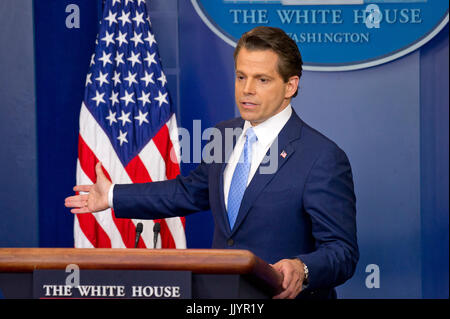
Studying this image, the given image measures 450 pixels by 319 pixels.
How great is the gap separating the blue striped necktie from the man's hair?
Answer: 322mm

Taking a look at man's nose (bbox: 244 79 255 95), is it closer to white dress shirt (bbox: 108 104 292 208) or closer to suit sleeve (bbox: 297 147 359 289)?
white dress shirt (bbox: 108 104 292 208)

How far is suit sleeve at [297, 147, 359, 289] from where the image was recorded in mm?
2182

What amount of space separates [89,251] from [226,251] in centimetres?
33

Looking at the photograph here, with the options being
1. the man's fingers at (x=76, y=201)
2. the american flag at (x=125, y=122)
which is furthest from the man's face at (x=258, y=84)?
the american flag at (x=125, y=122)

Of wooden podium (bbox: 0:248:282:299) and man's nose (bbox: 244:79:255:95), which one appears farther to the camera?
man's nose (bbox: 244:79:255:95)

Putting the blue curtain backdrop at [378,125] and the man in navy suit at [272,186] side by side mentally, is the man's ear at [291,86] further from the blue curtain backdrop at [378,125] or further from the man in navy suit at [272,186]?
the blue curtain backdrop at [378,125]

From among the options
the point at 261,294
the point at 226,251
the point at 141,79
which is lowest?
the point at 261,294

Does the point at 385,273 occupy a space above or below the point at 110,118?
below

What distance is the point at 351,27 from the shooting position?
4227 mm

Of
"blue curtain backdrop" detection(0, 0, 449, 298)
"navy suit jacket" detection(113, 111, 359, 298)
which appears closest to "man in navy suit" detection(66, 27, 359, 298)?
"navy suit jacket" detection(113, 111, 359, 298)

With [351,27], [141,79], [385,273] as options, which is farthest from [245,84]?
[385,273]
